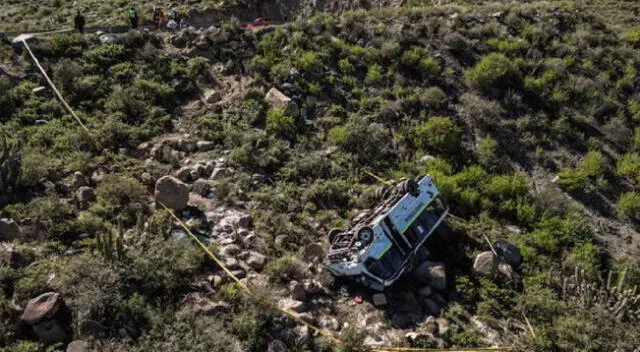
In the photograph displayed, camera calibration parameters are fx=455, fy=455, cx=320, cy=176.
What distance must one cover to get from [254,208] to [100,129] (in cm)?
523

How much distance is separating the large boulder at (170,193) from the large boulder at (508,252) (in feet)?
24.1

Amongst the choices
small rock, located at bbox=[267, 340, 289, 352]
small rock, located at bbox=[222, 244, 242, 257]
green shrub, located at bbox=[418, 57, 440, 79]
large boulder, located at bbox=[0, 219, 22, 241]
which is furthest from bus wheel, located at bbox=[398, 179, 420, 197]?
large boulder, located at bbox=[0, 219, 22, 241]

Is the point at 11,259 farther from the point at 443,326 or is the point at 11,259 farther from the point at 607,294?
the point at 607,294

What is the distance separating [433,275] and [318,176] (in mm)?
4294

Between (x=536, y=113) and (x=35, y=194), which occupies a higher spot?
(x=35, y=194)

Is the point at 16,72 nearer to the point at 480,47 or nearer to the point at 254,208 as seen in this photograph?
the point at 254,208

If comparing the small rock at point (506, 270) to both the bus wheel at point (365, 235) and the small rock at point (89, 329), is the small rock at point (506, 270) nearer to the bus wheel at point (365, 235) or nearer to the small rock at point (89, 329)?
the bus wheel at point (365, 235)

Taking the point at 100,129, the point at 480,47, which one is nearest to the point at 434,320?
the point at 100,129

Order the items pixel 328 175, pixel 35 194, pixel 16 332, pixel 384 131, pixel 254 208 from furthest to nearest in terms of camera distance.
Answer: pixel 384 131, pixel 328 175, pixel 254 208, pixel 35 194, pixel 16 332

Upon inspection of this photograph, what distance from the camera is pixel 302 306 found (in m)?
8.59

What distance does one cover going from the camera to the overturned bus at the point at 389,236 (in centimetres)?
901

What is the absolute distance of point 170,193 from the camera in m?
10.4

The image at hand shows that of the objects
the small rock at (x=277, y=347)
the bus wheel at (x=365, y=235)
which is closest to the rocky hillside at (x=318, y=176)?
the small rock at (x=277, y=347)

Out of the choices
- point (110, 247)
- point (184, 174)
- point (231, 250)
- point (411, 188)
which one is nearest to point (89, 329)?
point (110, 247)
